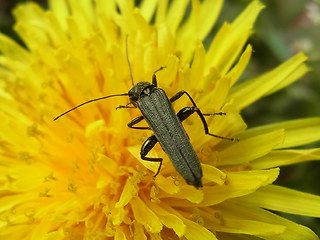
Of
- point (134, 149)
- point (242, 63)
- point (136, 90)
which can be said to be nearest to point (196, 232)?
point (134, 149)

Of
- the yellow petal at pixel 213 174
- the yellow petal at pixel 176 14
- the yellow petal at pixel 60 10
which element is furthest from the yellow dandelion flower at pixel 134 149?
the yellow petal at pixel 60 10

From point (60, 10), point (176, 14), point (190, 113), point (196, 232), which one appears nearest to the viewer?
point (196, 232)

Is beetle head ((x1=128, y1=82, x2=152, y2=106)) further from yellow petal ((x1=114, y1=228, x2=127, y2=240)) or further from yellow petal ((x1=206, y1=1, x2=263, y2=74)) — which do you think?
yellow petal ((x1=114, y1=228, x2=127, y2=240))

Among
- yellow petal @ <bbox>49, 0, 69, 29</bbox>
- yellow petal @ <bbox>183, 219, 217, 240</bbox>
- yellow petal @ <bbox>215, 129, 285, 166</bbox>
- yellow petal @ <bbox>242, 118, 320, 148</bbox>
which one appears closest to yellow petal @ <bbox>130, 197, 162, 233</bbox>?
yellow petal @ <bbox>183, 219, 217, 240</bbox>

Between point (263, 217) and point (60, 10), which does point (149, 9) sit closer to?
point (60, 10)

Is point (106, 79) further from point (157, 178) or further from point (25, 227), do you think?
point (25, 227)

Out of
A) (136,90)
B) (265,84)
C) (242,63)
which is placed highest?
(136,90)

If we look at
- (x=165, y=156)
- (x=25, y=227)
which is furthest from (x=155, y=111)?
(x=25, y=227)

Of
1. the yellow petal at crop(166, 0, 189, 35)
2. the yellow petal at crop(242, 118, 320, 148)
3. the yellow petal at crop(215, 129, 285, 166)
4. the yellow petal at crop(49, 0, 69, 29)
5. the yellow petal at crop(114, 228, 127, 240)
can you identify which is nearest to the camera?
the yellow petal at crop(114, 228, 127, 240)
